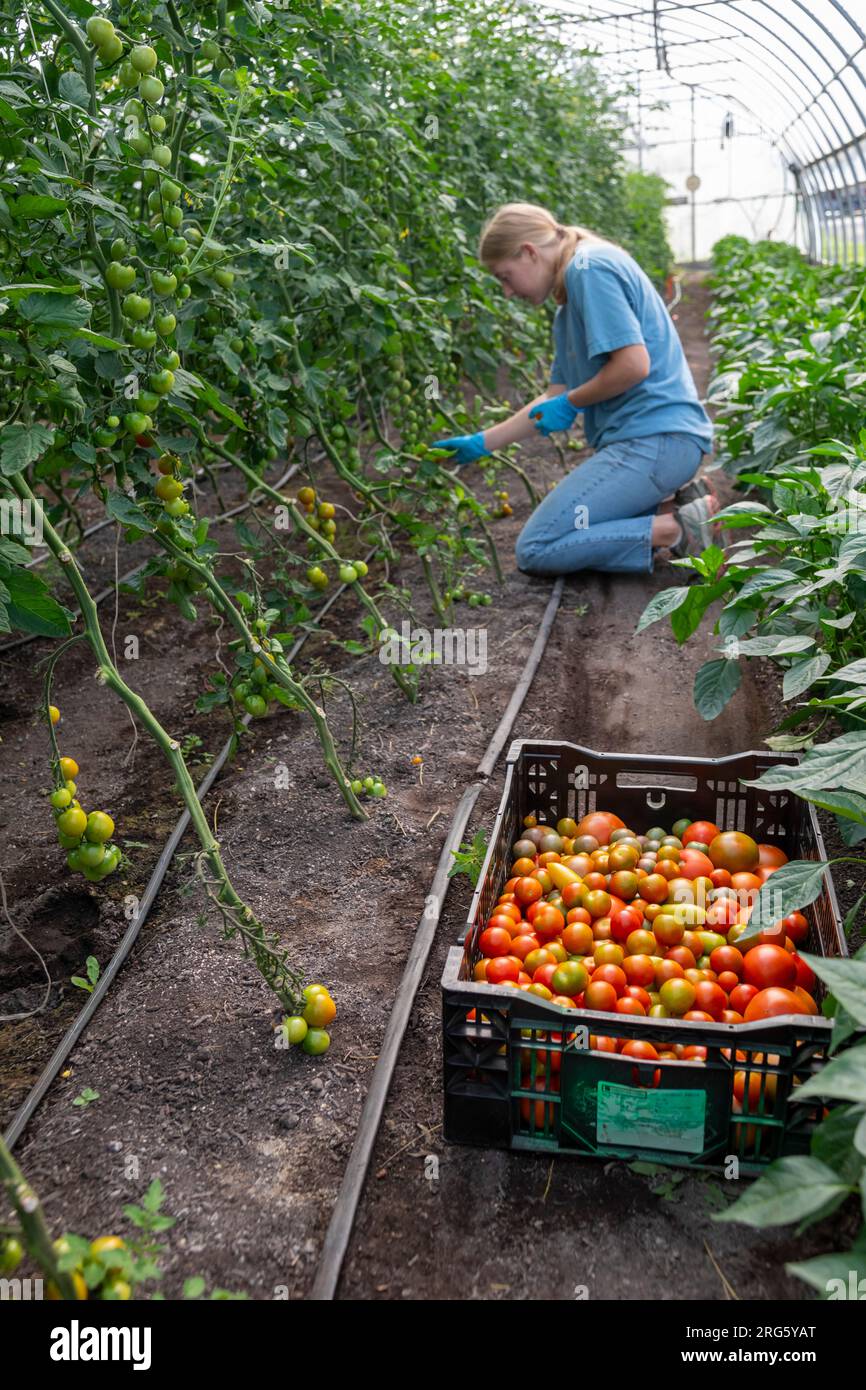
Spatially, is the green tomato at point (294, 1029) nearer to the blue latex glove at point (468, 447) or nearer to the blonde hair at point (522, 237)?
the blue latex glove at point (468, 447)

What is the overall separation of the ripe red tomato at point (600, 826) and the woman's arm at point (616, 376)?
222cm

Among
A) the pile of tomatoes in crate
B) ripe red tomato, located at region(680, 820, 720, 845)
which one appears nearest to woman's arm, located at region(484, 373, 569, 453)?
the pile of tomatoes in crate

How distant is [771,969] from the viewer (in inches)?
77.6

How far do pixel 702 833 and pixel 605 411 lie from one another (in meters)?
2.55

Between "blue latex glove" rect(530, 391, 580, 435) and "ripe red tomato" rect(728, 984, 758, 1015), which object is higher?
"blue latex glove" rect(530, 391, 580, 435)

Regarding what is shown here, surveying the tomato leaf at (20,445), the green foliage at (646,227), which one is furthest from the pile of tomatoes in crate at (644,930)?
the green foliage at (646,227)

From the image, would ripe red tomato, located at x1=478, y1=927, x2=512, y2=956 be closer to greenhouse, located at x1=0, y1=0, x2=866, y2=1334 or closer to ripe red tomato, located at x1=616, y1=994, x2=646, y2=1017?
greenhouse, located at x1=0, y1=0, x2=866, y2=1334

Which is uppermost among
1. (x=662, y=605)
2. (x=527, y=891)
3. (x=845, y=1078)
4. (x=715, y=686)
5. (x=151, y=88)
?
(x=151, y=88)

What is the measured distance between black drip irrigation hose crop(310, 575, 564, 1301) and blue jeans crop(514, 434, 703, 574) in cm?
→ 123

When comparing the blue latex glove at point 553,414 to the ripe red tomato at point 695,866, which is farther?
the blue latex glove at point 553,414

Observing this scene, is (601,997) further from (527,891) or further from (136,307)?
(136,307)

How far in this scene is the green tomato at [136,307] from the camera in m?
2.03

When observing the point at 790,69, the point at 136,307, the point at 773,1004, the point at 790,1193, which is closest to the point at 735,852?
the point at 773,1004

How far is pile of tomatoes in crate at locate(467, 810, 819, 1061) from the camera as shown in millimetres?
1912
